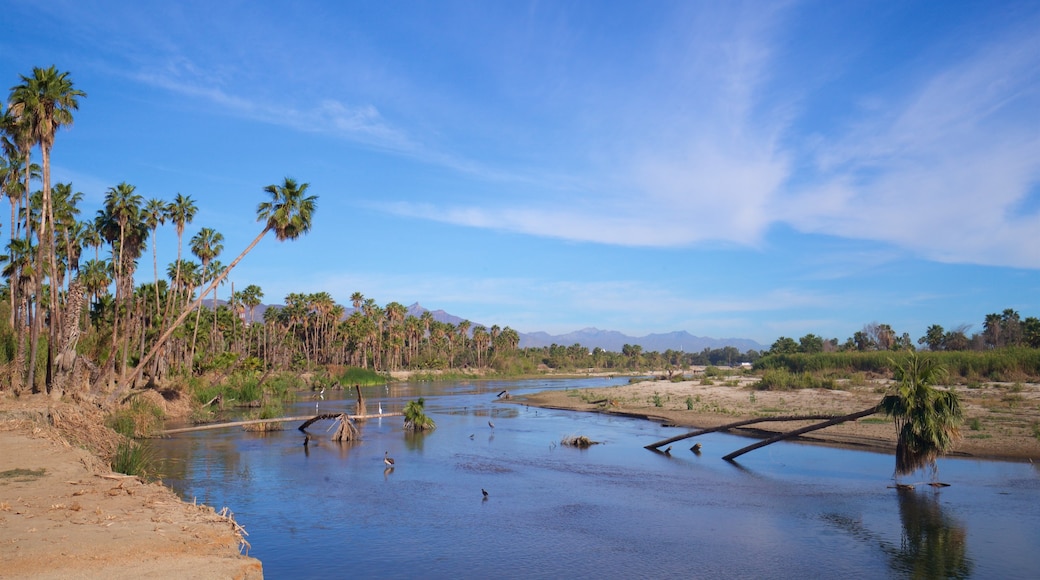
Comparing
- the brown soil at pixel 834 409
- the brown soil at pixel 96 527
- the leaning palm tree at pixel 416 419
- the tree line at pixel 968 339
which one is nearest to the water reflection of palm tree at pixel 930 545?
the brown soil at pixel 834 409

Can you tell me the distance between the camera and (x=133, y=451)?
20.1m

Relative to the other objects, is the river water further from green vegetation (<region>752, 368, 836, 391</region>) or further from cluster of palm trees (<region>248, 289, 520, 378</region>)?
cluster of palm trees (<region>248, 289, 520, 378</region>)

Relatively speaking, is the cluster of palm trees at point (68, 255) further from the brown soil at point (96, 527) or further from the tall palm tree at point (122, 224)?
the brown soil at point (96, 527)

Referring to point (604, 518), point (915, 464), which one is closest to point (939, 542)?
point (915, 464)

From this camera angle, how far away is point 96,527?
10523 millimetres

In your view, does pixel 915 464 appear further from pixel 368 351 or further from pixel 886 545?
pixel 368 351

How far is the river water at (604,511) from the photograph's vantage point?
14016 mm

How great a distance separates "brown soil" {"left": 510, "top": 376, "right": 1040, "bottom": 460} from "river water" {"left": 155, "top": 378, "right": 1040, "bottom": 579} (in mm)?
1646

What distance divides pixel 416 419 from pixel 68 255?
26.5 meters

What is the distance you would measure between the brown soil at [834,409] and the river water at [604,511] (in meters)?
1.65

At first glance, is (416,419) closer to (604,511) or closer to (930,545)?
(604,511)

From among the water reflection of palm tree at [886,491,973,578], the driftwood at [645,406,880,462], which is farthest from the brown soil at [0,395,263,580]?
the driftwood at [645,406,880,462]

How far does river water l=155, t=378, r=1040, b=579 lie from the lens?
46.0 feet

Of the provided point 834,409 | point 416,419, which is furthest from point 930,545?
point 416,419
